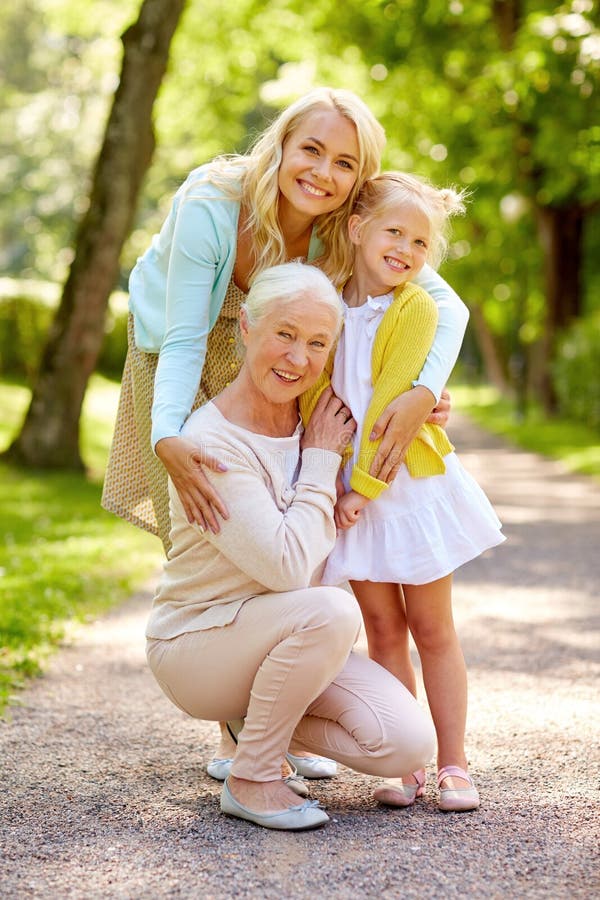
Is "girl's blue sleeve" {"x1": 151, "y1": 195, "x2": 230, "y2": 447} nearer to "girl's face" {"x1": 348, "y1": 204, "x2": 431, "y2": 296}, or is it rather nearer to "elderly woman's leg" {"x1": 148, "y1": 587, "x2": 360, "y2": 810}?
"girl's face" {"x1": 348, "y1": 204, "x2": 431, "y2": 296}

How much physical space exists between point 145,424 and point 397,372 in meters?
0.90

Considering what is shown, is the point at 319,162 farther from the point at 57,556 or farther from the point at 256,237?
the point at 57,556

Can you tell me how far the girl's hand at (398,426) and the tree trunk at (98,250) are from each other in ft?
27.1

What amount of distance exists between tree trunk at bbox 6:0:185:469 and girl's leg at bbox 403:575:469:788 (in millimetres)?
8256

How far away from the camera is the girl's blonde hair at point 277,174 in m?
3.47

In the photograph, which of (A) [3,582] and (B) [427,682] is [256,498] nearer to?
(B) [427,682]

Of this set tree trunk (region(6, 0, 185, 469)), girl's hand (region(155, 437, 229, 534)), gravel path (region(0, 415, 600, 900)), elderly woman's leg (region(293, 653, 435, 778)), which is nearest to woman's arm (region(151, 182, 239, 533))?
girl's hand (region(155, 437, 229, 534))

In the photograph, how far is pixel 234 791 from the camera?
3287 millimetres

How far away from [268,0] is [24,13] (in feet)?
85.2

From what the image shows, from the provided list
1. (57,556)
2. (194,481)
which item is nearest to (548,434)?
(57,556)

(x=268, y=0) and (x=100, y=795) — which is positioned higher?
(x=268, y=0)

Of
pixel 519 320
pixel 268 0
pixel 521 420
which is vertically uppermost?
pixel 268 0

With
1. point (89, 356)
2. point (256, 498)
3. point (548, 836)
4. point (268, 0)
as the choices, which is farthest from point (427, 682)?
point (268, 0)

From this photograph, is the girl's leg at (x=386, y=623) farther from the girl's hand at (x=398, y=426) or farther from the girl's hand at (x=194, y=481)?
the girl's hand at (x=194, y=481)
